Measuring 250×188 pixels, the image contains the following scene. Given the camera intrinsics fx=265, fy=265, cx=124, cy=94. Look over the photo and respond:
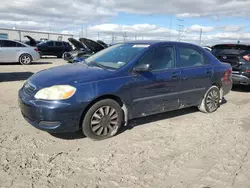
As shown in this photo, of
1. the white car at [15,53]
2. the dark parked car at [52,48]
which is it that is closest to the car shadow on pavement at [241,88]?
the white car at [15,53]

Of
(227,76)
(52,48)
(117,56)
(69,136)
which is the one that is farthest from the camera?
(52,48)

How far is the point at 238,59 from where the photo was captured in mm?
8328

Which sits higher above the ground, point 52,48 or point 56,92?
point 52,48

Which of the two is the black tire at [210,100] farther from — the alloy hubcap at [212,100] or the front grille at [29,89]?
the front grille at [29,89]

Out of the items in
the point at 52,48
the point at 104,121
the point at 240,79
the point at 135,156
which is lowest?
the point at 135,156

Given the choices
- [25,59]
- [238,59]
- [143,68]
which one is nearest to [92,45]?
[25,59]

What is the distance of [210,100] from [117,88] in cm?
268

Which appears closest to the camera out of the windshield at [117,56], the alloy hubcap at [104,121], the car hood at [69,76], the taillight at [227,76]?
the car hood at [69,76]

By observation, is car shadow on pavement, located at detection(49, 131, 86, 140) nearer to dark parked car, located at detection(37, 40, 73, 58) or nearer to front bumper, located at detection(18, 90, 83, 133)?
front bumper, located at detection(18, 90, 83, 133)

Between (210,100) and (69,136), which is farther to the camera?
(210,100)

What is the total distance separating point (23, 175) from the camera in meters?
3.10

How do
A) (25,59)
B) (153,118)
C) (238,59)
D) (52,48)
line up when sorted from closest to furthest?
(153,118) < (238,59) < (25,59) < (52,48)

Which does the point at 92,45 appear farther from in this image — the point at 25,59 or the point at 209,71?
the point at 209,71

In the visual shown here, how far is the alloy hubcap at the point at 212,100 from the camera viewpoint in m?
5.89
